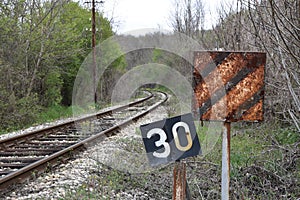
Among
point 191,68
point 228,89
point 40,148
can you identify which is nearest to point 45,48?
point 191,68

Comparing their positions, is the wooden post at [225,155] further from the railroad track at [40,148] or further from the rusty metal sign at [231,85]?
the railroad track at [40,148]

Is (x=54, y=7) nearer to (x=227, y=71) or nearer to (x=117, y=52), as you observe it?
(x=117, y=52)

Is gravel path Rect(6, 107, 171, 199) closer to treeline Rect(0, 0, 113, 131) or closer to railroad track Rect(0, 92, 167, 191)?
railroad track Rect(0, 92, 167, 191)

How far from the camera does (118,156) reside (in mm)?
7402

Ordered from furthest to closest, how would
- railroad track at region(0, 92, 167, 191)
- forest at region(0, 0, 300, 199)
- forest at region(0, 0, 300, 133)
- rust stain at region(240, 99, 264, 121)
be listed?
Result: forest at region(0, 0, 300, 133)
railroad track at region(0, 92, 167, 191)
forest at region(0, 0, 300, 199)
rust stain at region(240, 99, 264, 121)

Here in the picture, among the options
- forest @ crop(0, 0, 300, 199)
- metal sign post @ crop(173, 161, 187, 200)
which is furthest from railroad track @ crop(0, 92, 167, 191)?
metal sign post @ crop(173, 161, 187, 200)

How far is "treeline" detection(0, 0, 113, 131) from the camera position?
14.9 meters

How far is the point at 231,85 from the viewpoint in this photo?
8.82 ft

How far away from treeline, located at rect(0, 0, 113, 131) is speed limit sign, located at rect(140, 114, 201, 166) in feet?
39.9

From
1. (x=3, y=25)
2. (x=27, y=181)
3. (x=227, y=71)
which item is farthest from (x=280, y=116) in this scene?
(x=3, y=25)

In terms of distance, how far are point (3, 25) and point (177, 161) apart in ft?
46.2

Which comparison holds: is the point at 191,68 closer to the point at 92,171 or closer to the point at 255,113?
the point at 92,171

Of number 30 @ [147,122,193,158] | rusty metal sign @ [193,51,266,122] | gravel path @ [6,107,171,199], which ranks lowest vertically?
gravel path @ [6,107,171,199]

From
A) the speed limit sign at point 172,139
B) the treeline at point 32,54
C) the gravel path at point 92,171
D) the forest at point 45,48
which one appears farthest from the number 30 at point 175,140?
the treeline at point 32,54
